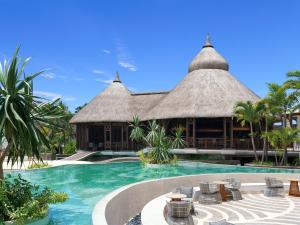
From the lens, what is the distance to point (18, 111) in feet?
26.6

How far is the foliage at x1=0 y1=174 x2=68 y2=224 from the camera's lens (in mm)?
7643

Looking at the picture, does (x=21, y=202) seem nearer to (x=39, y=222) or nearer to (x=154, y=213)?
(x=39, y=222)

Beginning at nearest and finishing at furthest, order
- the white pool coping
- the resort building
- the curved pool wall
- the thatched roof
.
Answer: the curved pool wall < the white pool coping < the resort building < the thatched roof

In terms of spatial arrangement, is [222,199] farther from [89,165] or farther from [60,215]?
[89,165]

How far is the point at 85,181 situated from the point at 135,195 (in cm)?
680

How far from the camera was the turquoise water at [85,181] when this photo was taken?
9961 mm

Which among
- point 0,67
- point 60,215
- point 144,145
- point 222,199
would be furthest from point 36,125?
point 144,145

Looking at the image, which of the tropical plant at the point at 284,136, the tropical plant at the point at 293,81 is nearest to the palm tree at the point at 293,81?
the tropical plant at the point at 293,81

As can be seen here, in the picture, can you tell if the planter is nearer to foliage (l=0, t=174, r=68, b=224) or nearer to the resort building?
foliage (l=0, t=174, r=68, b=224)

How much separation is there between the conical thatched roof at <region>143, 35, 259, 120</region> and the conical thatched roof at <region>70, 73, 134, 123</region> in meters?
3.12

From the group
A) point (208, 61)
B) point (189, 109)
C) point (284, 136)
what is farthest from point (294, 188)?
point (208, 61)

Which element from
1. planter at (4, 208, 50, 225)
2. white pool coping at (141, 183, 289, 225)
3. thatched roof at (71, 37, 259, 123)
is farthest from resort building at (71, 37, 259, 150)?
planter at (4, 208, 50, 225)

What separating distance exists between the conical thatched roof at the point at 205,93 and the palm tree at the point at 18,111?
15440 mm

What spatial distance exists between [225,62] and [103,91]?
1052cm
